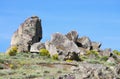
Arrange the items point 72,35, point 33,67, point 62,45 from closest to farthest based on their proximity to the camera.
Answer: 1. point 33,67
2. point 62,45
3. point 72,35

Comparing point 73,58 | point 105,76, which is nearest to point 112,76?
point 105,76

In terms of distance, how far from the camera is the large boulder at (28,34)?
223 ft

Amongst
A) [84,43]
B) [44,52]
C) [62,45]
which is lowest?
[44,52]

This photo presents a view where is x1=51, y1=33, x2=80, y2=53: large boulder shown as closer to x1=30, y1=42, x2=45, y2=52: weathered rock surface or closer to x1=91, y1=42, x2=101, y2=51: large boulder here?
x1=30, y1=42, x2=45, y2=52: weathered rock surface

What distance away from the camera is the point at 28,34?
69.1 m

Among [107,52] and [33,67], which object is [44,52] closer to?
[107,52]

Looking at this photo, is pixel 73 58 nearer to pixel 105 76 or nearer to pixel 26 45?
pixel 26 45

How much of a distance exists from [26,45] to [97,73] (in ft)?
143

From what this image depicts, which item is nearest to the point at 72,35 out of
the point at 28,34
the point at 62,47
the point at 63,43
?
the point at 28,34

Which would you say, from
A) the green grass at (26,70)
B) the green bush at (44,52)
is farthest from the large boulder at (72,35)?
the green grass at (26,70)

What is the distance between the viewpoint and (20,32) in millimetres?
69750

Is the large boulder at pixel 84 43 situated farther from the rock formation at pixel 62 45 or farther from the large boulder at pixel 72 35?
the large boulder at pixel 72 35

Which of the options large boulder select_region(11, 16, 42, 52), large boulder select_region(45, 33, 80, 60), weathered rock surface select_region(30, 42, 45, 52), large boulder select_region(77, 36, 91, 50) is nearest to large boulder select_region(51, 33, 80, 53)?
large boulder select_region(45, 33, 80, 60)

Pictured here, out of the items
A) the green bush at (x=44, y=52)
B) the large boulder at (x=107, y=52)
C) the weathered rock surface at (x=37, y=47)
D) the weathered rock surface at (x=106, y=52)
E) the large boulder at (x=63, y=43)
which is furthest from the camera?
the weathered rock surface at (x=106, y=52)
